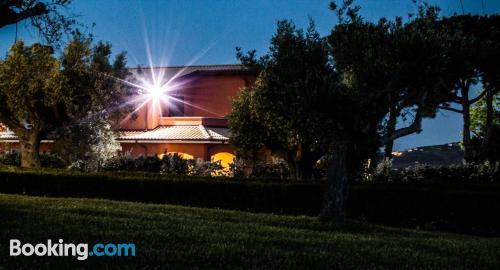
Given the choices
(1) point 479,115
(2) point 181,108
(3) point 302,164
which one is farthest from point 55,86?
(1) point 479,115

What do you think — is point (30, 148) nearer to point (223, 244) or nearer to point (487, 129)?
point (223, 244)

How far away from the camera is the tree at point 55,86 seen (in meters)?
29.8

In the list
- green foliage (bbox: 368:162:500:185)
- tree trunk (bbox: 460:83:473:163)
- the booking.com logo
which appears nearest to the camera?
the booking.com logo

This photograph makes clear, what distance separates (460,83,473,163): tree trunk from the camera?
33.5 m

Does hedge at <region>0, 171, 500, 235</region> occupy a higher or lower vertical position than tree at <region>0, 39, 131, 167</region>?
lower

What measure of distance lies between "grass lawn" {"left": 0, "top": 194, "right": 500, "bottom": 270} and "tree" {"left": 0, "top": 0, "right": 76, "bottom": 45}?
4486mm

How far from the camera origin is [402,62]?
15328 mm

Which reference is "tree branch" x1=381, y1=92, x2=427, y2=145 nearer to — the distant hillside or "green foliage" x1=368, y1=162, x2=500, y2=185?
"green foliage" x1=368, y1=162, x2=500, y2=185

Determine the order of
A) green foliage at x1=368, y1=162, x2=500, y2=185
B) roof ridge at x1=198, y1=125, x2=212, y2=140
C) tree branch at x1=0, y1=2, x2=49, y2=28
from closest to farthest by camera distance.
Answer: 1. tree branch at x1=0, y1=2, x2=49, y2=28
2. green foliage at x1=368, y1=162, x2=500, y2=185
3. roof ridge at x1=198, y1=125, x2=212, y2=140

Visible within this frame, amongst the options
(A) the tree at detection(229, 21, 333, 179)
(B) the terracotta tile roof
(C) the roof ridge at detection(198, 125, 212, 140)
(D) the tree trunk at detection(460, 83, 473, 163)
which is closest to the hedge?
(A) the tree at detection(229, 21, 333, 179)

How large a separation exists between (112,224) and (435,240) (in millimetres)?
7221

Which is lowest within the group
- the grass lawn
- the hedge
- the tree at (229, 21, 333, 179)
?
the grass lawn

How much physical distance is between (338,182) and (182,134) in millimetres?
24733

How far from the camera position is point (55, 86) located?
29.6 meters
